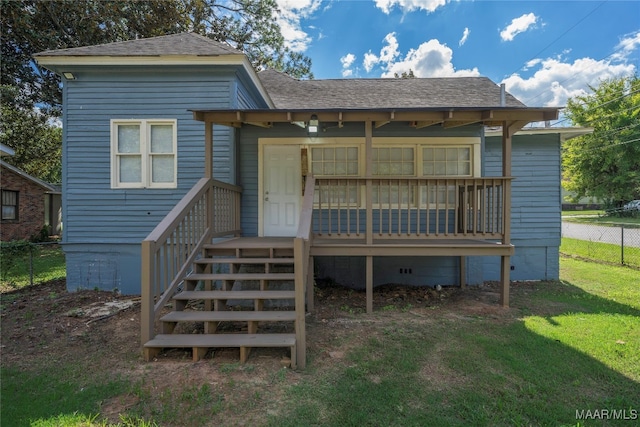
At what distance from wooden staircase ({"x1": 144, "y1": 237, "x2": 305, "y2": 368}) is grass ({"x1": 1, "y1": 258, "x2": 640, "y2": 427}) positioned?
351mm

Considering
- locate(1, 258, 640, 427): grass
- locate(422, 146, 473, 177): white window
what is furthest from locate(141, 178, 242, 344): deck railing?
locate(422, 146, 473, 177): white window

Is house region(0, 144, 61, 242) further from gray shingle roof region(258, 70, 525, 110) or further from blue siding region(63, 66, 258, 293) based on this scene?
gray shingle roof region(258, 70, 525, 110)

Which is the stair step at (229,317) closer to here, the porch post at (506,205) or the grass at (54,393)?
the grass at (54,393)

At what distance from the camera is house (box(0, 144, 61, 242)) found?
45.0 ft

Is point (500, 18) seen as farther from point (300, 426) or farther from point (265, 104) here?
point (300, 426)

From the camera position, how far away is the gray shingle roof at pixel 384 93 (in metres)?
7.42

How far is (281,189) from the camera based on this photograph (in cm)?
659

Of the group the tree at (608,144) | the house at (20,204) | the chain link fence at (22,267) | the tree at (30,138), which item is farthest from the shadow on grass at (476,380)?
the tree at (608,144)

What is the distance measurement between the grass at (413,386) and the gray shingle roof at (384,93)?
16.5 feet

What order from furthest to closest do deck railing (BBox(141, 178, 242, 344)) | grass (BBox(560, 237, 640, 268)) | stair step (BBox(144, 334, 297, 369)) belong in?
1. grass (BBox(560, 237, 640, 268))
2. deck railing (BBox(141, 178, 242, 344))
3. stair step (BBox(144, 334, 297, 369))

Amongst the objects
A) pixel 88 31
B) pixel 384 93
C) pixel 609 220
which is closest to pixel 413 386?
pixel 384 93

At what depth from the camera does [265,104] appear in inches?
308

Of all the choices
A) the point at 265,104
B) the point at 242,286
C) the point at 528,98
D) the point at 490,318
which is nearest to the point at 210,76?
the point at 265,104

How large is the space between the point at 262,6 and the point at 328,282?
14.2 metres
